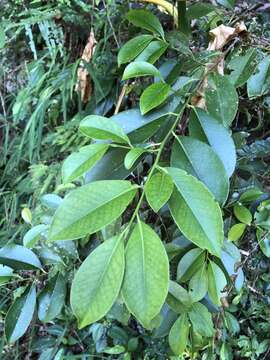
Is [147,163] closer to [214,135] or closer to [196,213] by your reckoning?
[214,135]

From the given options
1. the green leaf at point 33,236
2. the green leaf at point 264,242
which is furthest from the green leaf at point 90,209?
the green leaf at point 264,242

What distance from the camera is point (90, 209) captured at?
41cm

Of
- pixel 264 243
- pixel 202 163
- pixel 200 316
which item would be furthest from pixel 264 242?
pixel 202 163

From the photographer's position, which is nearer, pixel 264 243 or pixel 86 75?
pixel 264 243

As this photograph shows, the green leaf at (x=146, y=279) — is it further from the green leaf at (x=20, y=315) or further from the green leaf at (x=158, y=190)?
the green leaf at (x=20, y=315)

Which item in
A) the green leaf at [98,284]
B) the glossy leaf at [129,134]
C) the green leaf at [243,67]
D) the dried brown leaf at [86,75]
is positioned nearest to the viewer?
the green leaf at [98,284]

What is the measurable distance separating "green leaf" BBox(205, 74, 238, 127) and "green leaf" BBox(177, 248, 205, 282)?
169 mm

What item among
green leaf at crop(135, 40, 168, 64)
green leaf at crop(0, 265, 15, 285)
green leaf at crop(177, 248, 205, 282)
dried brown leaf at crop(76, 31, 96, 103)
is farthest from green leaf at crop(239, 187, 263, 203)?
dried brown leaf at crop(76, 31, 96, 103)

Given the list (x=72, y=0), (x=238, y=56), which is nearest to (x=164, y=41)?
(x=238, y=56)

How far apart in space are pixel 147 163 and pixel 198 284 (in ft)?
0.93

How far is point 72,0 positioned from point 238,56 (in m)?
0.80

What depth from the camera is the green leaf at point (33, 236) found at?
619 mm

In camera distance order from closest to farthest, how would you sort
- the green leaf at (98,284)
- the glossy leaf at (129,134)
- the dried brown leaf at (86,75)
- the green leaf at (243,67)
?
the green leaf at (98,284), the glossy leaf at (129,134), the green leaf at (243,67), the dried brown leaf at (86,75)

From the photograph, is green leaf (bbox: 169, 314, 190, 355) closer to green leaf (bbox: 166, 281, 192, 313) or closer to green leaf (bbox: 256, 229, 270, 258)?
green leaf (bbox: 166, 281, 192, 313)
